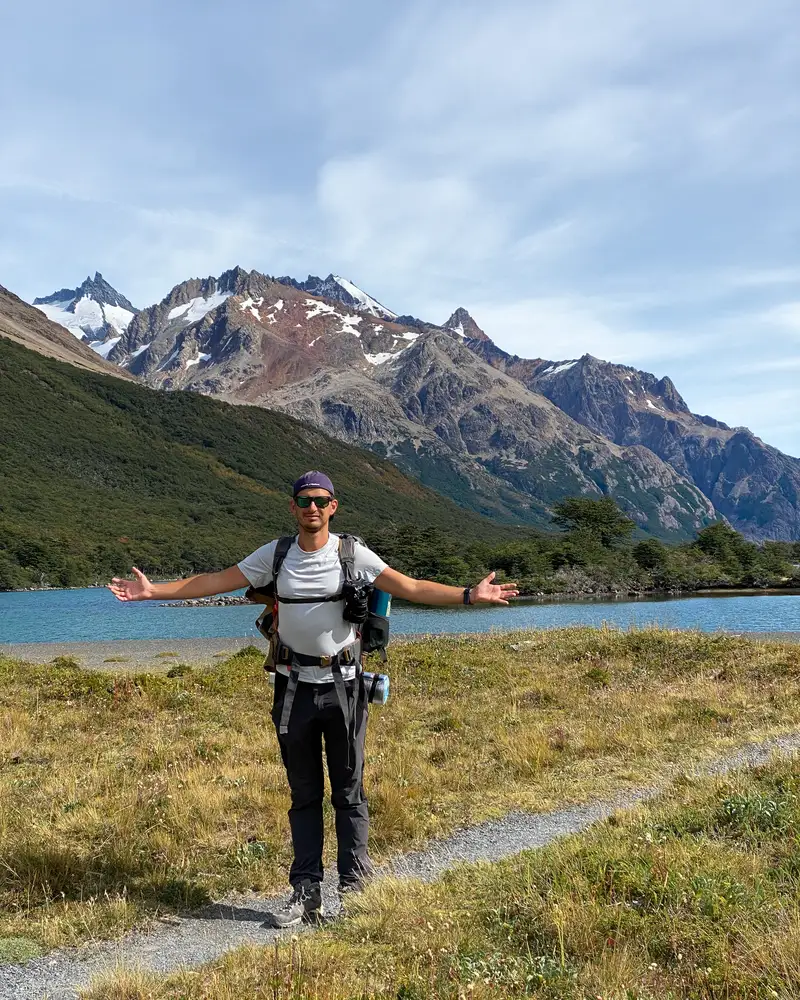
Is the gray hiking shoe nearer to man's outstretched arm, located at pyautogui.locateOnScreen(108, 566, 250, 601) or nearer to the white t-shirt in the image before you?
the white t-shirt

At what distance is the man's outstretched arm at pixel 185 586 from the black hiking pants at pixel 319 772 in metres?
0.81

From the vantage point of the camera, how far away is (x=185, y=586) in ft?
18.9

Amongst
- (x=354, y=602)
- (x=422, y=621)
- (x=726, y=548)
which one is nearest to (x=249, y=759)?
(x=354, y=602)

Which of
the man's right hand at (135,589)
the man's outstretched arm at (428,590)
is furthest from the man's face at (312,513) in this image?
the man's right hand at (135,589)

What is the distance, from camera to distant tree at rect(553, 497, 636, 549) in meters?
120

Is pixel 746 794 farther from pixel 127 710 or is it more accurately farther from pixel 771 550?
pixel 771 550

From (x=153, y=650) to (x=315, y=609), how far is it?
3116cm

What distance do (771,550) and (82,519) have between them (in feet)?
502

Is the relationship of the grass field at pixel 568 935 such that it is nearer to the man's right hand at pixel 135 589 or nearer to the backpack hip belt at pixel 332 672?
the backpack hip belt at pixel 332 672

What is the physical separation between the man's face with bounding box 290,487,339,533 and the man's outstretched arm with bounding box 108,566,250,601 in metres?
0.62

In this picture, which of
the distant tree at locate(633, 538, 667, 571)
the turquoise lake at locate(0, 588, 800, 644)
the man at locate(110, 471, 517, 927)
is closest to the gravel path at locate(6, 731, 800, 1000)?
the man at locate(110, 471, 517, 927)

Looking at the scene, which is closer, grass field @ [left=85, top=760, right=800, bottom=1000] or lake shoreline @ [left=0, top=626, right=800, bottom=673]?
grass field @ [left=85, top=760, right=800, bottom=1000]

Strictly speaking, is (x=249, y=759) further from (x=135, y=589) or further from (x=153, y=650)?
(x=153, y=650)

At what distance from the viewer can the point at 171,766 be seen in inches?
372
